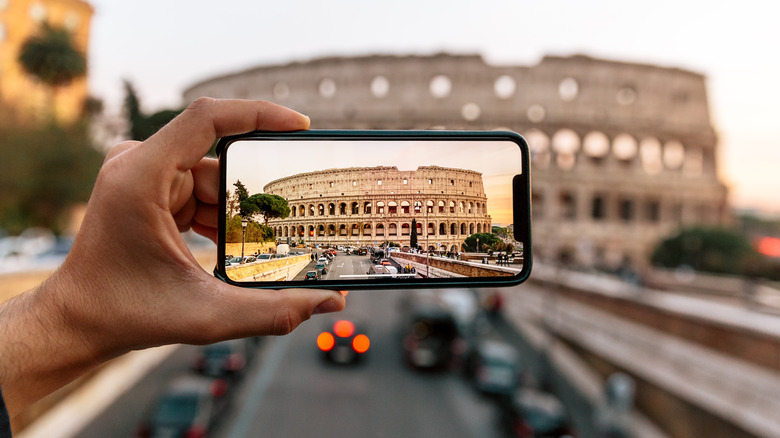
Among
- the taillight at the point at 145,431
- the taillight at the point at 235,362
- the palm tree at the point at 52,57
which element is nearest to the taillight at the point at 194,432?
the taillight at the point at 145,431

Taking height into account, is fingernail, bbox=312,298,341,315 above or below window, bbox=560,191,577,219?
above

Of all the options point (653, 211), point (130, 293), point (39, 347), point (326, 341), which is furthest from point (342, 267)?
point (653, 211)

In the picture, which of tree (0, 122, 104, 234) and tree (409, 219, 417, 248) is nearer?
tree (409, 219, 417, 248)

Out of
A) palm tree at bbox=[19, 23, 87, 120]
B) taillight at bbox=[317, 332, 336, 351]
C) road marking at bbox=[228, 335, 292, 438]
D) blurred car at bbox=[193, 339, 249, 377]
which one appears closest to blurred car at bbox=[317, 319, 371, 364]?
taillight at bbox=[317, 332, 336, 351]

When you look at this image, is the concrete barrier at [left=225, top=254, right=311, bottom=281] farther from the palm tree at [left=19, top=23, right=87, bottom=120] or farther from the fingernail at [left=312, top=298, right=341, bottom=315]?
the palm tree at [left=19, top=23, right=87, bottom=120]

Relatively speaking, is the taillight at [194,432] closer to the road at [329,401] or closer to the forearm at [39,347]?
the road at [329,401]

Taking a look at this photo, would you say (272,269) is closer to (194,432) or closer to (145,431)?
(194,432)

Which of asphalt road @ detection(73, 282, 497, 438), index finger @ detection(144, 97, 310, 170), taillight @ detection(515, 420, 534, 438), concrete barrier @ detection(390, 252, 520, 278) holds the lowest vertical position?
asphalt road @ detection(73, 282, 497, 438)

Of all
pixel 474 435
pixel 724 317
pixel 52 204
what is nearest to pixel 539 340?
pixel 474 435
